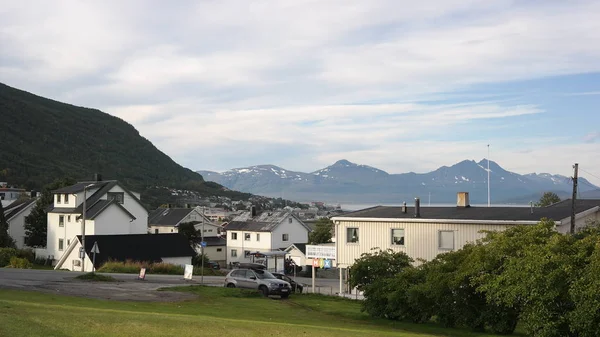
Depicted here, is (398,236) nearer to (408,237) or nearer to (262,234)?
(408,237)

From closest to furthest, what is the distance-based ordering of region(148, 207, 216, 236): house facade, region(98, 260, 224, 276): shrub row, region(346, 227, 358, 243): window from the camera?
region(346, 227, 358, 243): window
region(98, 260, 224, 276): shrub row
region(148, 207, 216, 236): house facade

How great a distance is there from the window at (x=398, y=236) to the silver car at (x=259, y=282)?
Answer: 31.7ft

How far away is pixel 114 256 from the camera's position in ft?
213

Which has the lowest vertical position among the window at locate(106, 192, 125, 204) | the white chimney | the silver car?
the silver car

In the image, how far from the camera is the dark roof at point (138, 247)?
214 feet

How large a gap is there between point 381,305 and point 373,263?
257cm

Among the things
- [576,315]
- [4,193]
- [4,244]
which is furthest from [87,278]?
[4,193]

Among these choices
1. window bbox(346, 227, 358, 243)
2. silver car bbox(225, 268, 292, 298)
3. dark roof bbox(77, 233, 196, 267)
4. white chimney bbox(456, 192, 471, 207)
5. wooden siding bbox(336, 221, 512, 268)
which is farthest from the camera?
dark roof bbox(77, 233, 196, 267)

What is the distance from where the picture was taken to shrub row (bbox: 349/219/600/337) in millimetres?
24109

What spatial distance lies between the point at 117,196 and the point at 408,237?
4400 centimetres

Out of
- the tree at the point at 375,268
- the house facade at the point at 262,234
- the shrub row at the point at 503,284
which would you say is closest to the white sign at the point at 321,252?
the shrub row at the point at 503,284

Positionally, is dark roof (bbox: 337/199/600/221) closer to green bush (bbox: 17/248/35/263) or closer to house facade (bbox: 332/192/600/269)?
house facade (bbox: 332/192/600/269)

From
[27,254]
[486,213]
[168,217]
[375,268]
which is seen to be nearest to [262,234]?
[168,217]

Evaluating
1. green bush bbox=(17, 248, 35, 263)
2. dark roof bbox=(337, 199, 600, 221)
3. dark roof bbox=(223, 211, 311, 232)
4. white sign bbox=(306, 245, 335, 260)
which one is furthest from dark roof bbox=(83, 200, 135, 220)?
dark roof bbox=(337, 199, 600, 221)
